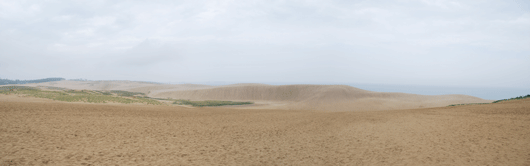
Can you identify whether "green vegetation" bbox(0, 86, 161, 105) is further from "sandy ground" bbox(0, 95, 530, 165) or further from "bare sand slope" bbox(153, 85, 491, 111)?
"bare sand slope" bbox(153, 85, 491, 111)

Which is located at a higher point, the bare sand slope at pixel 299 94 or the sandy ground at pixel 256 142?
the bare sand slope at pixel 299 94

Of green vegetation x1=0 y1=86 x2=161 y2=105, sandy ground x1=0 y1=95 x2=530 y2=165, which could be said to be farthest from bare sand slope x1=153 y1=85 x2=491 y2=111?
sandy ground x1=0 y1=95 x2=530 y2=165

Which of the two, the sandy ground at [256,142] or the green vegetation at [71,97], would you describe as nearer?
the sandy ground at [256,142]

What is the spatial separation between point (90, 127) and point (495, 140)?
64.1ft

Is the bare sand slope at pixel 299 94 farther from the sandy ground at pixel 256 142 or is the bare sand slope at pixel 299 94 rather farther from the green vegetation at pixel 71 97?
the sandy ground at pixel 256 142

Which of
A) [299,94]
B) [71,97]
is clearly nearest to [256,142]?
[71,97]

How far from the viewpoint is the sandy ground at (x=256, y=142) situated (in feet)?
27.4

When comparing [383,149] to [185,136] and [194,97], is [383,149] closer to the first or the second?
[185,136]

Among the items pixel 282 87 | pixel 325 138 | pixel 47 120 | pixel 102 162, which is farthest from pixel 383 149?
pixel 282 87

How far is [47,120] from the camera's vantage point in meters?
13.0

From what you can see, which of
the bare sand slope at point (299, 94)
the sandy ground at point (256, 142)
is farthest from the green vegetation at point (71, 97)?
the bare sand slope at point (299, 94)

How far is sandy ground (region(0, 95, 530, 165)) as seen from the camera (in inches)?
329

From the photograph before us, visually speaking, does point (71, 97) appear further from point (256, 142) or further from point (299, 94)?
point (299, 94)

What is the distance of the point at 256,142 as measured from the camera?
37.8 feet
